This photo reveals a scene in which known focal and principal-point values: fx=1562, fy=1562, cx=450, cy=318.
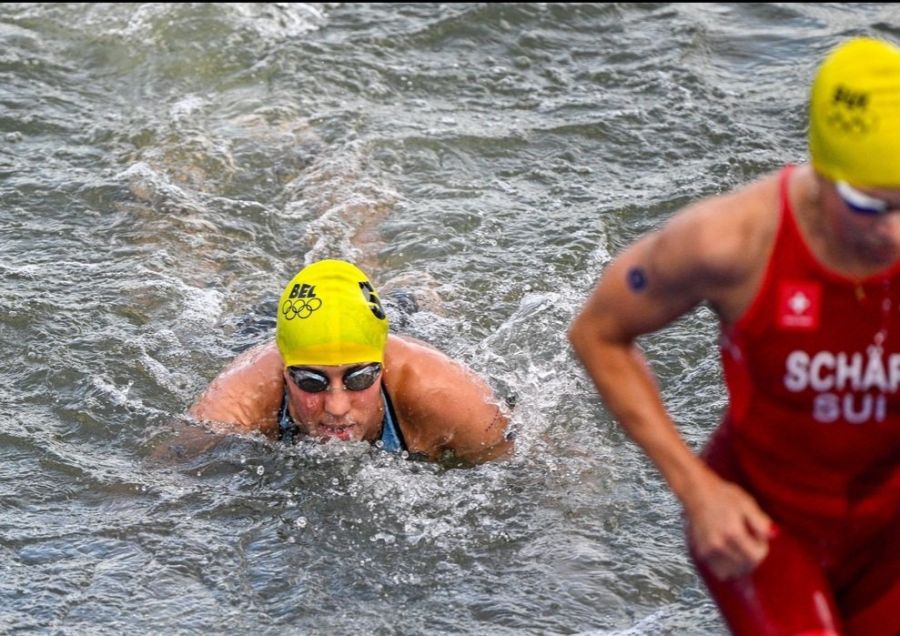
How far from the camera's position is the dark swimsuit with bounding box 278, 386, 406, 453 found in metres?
7.54

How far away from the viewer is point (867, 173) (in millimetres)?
3529

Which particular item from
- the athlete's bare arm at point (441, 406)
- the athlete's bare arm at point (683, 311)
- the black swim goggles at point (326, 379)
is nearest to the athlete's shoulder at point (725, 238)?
the athlete's bare arm at point (683, 311)

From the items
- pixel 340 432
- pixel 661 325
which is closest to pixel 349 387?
pixel 340 432

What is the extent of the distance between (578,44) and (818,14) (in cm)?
228

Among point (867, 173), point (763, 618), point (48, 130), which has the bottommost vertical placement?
point (48, 130)

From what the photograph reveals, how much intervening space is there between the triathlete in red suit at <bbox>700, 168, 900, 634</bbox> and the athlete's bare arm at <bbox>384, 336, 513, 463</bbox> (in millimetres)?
3403

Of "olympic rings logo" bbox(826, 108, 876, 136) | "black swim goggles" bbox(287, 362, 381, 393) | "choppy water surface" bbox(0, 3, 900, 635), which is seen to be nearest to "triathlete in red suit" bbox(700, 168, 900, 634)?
"olympic rings logo" bbox(826, 108, 876, 136)

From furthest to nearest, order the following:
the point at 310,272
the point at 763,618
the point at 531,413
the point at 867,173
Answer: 1. the point at 531,413
2. the point at 310,272
3. the point at 763,618
4. the point at 867,173

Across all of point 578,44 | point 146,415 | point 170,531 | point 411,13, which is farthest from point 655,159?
point 170,531

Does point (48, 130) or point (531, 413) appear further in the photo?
point (48, 130)

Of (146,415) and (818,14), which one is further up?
(818,14)

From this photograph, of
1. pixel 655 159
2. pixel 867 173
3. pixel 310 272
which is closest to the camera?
pixel 867 173

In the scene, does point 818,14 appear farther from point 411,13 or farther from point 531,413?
point 531,413

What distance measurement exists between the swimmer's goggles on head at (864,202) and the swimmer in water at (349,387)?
12.9ft
